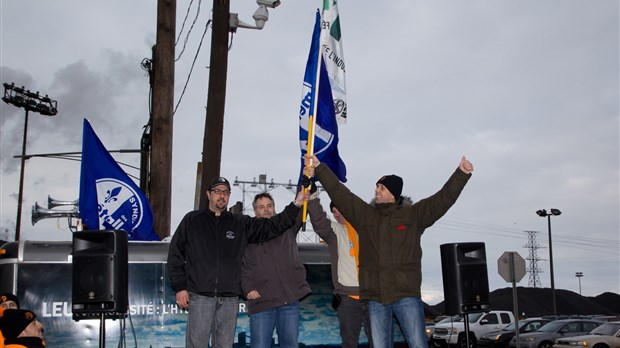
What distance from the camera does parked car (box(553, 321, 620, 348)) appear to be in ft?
72.8

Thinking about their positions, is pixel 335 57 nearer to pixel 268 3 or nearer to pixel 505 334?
pixel 268 3

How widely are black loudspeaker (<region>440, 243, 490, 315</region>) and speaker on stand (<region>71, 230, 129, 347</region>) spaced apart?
3.61m

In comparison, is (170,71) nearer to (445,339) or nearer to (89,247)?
(89,247)

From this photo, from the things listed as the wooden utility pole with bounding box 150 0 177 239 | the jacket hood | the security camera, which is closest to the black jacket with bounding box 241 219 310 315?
the jacket hood

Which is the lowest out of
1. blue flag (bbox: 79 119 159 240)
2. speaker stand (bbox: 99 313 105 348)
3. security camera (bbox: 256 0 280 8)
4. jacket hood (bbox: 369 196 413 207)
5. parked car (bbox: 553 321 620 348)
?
parked car (bbox: 553 321 620 348)

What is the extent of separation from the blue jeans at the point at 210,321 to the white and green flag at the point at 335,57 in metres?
2.71

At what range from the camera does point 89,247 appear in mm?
6973

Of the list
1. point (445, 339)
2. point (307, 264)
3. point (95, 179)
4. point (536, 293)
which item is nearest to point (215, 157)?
point (95, 179)

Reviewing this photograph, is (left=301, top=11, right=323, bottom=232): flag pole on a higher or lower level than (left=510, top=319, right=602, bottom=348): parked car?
higher

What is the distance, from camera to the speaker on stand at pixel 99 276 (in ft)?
22.5

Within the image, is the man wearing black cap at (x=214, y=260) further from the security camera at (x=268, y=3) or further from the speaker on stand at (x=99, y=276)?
the security camera at (x=268, y=3)

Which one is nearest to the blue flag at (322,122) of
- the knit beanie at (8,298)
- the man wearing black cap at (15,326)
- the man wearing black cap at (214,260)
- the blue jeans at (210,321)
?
the man wearing black cap at (214,260)

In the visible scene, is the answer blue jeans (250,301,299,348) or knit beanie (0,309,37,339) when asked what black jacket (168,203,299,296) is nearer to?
blue jeans (250,301,299,348)

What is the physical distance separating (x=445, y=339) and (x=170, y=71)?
19.4 meters
